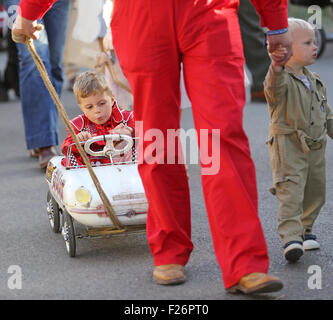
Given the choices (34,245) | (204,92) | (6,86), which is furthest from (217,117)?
(6,86)

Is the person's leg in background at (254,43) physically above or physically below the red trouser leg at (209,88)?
below

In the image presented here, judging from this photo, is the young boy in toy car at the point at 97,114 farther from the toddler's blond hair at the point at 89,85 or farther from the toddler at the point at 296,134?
the toddler at the point at 296,134

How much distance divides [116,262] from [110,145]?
27.7 inches

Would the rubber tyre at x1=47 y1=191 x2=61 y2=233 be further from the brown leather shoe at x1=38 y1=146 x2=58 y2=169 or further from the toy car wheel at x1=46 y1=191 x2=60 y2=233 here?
the brown leather shoe at x1=38 y1=146 x2=58 y2=169

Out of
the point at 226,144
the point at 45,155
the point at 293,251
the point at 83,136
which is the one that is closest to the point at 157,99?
the point at 226,144

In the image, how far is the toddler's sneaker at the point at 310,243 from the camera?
429 centimetres

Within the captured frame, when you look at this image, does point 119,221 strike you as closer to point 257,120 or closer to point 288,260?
point 288,260

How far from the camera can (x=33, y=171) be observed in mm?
6730

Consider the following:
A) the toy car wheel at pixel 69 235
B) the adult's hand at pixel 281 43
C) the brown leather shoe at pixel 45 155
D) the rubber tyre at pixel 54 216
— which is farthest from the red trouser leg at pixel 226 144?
the brown leather shoe at pixel 45 155

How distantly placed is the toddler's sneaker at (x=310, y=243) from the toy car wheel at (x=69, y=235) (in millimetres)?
1194

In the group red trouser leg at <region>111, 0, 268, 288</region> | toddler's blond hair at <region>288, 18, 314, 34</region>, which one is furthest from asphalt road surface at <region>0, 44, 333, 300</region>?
toddler's blond hair at <region>288, 18, 314, 34</region>

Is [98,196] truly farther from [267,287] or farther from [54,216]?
[267,287]

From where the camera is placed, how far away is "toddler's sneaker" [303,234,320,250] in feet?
14.1
